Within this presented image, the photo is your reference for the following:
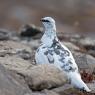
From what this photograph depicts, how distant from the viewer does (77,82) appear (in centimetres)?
1362

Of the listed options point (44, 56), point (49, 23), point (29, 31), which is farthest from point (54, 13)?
point (44, 56)

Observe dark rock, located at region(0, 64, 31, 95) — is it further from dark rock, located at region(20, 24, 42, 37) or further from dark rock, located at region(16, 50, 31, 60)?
dark rock, located at region(20, 24, 42, 37)

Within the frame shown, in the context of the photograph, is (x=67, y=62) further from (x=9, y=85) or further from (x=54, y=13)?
(x=54, y=13)

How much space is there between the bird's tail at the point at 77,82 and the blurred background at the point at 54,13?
26.2m

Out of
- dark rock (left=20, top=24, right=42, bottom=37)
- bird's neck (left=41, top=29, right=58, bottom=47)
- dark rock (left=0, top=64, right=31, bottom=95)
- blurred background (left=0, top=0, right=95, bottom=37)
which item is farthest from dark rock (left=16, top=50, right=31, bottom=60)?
blurred background (left=0, top=0, right=95, bottom=37)

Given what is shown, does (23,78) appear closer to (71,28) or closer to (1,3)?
(71,28)

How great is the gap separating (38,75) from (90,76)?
2.28m

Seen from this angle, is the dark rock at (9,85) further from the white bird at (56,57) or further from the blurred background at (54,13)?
the blurred background at (54,13)

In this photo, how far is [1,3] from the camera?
49.6 metres

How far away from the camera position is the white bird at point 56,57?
44.9 feet

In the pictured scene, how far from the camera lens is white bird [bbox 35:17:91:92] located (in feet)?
44.9

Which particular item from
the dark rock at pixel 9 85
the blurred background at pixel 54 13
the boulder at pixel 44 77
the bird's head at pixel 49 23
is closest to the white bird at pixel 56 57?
the bird's head at pixel 49 23

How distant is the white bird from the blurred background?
25.3 meters

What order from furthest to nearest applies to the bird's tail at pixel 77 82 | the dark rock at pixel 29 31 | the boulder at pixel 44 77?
the dark rock at pixel 29 31 → the bird's tail at pixel 77 82 → the boulder at pixel 44 77
